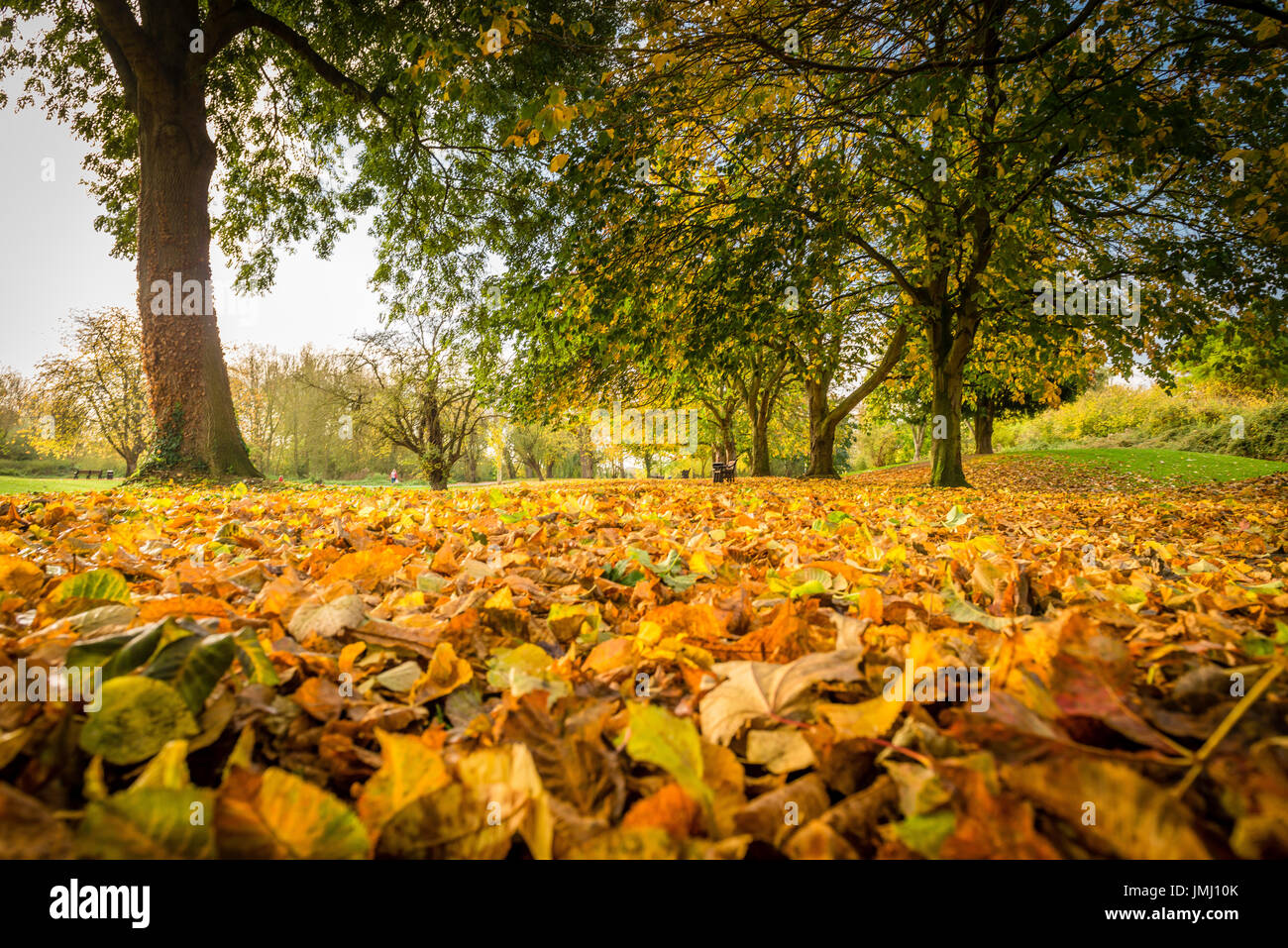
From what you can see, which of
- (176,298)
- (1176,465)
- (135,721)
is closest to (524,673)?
(135,721)

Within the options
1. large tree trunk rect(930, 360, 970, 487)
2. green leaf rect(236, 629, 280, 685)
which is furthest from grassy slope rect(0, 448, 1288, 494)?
Result: green leaf rect(236, 629, 280, 685)

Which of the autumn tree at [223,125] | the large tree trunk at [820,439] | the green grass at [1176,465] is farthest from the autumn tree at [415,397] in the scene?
the green grass at [1176,465]

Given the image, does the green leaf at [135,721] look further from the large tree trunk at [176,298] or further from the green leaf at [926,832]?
the large tree trunk at [176,298]

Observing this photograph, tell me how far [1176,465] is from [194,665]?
21.7 metres

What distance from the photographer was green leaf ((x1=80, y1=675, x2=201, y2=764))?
0.64 metres

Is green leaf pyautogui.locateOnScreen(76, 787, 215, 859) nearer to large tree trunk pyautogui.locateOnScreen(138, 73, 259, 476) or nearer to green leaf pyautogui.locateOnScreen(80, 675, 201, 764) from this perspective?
green leaf pyautogui.locateOnScreen(80, 675, 201, 764)

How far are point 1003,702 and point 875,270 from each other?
36.8 feet

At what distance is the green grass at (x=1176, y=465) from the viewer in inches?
551

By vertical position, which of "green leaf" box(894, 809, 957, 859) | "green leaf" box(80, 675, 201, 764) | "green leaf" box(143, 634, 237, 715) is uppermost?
"green leaf" box(143, 634, 237, 715)

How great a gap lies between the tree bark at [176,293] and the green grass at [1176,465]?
19351 mm

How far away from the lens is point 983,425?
2520cm

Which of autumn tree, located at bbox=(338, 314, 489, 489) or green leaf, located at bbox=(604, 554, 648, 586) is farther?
autumn tree, located at bbox=(338, 314, 489, 489)

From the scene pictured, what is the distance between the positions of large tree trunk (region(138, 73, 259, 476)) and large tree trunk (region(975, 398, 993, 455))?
26170 millimetres
